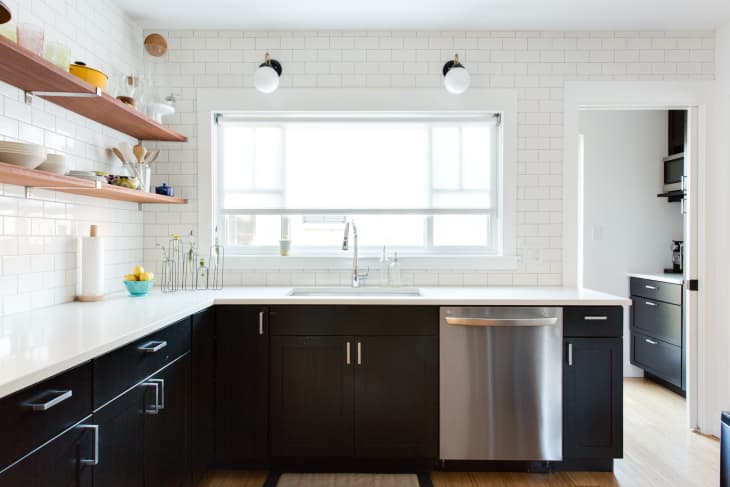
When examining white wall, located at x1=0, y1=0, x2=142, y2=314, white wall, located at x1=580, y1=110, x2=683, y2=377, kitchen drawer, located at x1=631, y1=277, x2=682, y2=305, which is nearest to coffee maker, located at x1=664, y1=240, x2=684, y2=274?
white wall, located at x1=580, y1=110, x2=683, y2=377

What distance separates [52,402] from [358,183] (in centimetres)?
229

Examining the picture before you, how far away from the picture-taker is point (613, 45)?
120 inches

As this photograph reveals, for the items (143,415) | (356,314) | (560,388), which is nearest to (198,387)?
(143,415)

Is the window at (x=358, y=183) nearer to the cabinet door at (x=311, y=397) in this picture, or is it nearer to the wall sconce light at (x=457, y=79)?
the wall sconce light at (x=457, y=79)

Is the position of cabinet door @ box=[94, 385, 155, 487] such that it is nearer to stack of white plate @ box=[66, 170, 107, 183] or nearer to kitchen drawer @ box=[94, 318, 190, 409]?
kitchen drawer @ box=[94, 318, 190, 409]

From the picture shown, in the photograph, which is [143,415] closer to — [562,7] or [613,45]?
[562,7]

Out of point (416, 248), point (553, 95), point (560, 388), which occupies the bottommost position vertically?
point (560, 388)

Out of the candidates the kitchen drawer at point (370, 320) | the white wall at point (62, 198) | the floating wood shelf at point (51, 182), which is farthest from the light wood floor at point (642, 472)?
the floating wood shelf at point (51, 182)

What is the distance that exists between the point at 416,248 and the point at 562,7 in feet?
5.65

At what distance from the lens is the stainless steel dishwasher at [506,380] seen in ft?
7.96

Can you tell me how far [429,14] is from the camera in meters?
2.85

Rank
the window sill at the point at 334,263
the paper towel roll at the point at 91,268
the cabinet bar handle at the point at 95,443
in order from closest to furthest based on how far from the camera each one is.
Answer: the cabinet bar handle at the point at 95,443 < the paper towel roll at the point at 91,268 < the window sill at the point at 334,263

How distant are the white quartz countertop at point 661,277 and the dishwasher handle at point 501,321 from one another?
5.63ft

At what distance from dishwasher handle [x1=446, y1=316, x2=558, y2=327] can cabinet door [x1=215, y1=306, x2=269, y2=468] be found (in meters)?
1.02
